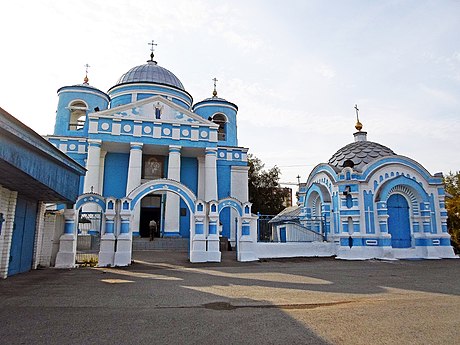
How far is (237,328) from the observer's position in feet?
15.5

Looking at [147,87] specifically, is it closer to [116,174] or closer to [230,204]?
[116,174]

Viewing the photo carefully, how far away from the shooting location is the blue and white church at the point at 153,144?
22312 mm

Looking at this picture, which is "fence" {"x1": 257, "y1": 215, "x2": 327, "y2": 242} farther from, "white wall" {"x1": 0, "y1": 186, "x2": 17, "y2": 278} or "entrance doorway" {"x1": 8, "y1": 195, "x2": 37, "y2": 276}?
"white wall" {"x1": 0, "y1": 186, "x2": 17, "y2": 278}

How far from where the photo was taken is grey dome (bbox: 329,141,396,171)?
60.4 feet

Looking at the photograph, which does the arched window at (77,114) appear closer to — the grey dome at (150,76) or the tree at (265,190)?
the grey dome at (150,76)

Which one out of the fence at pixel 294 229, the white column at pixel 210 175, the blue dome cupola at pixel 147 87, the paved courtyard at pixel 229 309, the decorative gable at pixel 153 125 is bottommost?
the paved courtyard at pixel 229 309

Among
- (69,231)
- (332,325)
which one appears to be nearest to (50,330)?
(332,325)

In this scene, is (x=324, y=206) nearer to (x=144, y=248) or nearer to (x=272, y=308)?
(x=144, y=248)

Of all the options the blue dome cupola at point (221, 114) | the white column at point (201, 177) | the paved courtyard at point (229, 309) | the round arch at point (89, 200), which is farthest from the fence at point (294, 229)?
the blue dome cupola at point (221, 114)

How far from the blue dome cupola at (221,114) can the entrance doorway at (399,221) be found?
1382cm

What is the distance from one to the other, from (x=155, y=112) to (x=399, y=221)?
52.7 ft

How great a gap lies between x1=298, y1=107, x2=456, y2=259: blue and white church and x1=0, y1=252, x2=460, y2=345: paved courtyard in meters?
6.24

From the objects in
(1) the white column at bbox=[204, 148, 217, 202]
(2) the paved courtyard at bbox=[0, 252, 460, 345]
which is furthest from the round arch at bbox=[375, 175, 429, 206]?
(1) the white column at bbox=[204, 148, 217, 202]

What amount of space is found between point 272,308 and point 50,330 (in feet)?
11.0
